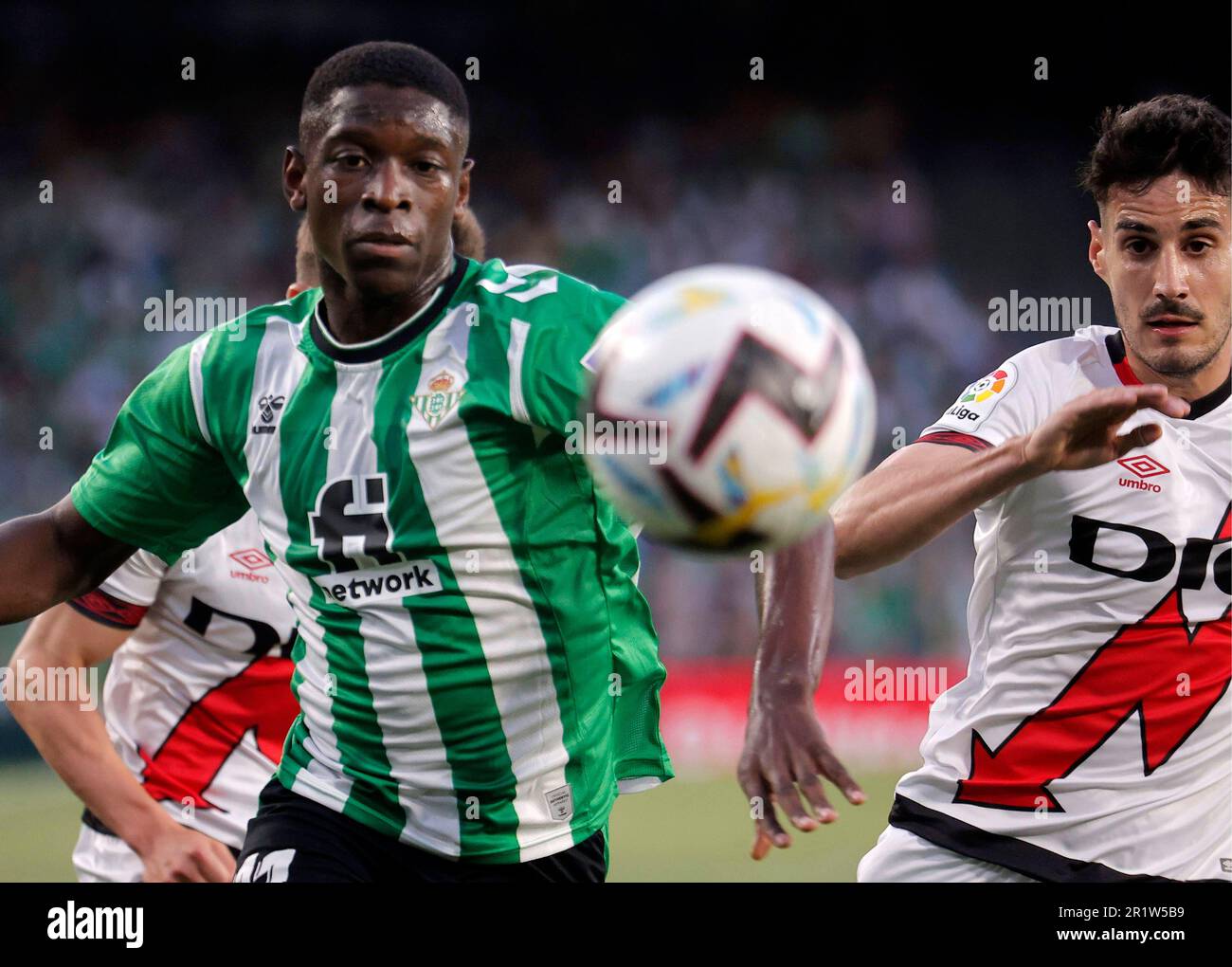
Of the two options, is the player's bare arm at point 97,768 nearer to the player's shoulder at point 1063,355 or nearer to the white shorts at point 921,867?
the white shorts at point 921,867

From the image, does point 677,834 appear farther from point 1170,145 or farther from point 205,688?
point 1170,145

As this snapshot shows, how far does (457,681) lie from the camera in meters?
2.98

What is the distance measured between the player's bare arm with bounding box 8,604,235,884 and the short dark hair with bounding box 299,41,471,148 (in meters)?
1.87

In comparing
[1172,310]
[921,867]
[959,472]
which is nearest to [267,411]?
[959,472]

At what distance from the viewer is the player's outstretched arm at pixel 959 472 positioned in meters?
2.87

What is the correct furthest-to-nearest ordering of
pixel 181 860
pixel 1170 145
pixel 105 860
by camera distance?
pixel 105 860, pixel 181 860, pixel 1170 145

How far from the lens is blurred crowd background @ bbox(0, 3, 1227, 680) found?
11086 millimetres

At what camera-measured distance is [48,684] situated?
4191mm

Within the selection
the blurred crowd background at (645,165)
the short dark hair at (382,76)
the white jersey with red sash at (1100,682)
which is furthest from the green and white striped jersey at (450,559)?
the blurred crowd background at (645,165)

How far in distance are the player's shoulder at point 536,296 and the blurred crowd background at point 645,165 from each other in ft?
24.8

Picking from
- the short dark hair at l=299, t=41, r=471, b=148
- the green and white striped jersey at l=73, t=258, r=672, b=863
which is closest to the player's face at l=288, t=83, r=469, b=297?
the short dark hair at l=299, t=41, r=471, b=148

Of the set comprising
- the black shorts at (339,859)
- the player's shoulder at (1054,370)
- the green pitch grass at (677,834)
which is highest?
the player's shoulder at (1054,370)

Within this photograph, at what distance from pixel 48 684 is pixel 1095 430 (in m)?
3.03

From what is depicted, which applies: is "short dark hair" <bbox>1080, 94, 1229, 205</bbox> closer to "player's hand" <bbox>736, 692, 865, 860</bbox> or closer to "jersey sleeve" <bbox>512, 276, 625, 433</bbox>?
"jersey sleeve" <bbox>512, 276, 625, 433</bbox>
